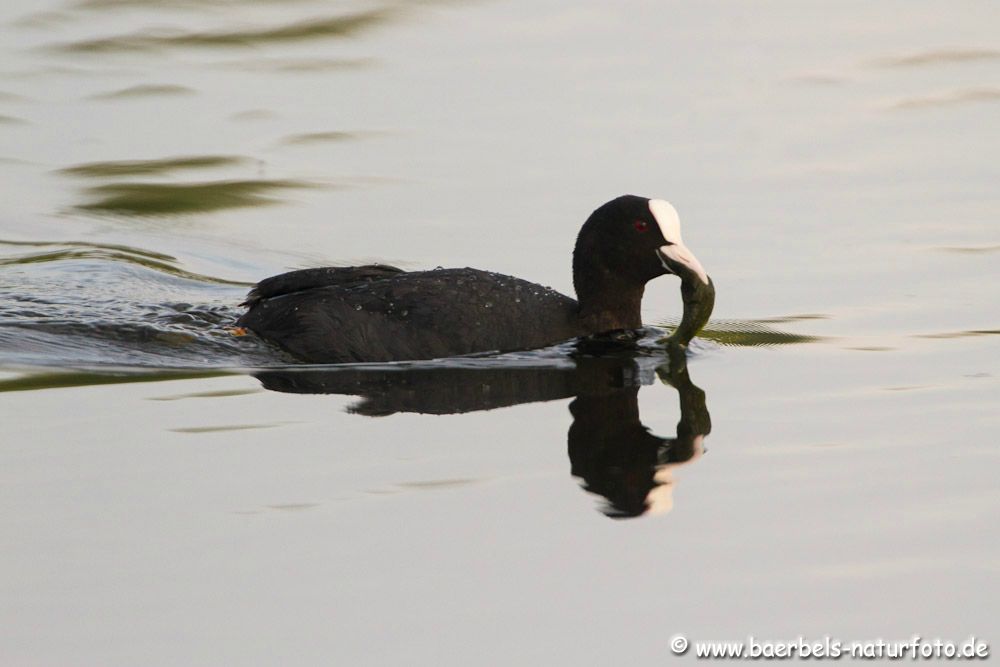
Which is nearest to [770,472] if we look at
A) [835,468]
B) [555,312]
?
[835,468]

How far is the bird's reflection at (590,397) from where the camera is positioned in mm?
6090

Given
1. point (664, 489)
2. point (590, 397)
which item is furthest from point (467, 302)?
point (664, 489)

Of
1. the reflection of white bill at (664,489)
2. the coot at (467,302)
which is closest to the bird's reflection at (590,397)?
the reflection of white bill at (664,489)

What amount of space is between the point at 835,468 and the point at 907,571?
1084 millimetres

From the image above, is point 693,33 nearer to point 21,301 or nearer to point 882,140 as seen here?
point 882,140

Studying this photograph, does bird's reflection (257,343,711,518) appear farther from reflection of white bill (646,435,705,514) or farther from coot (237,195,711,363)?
coot (237,195,711,363)

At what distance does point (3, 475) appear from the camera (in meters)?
6.02

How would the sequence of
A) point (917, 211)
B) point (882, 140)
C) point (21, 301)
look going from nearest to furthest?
point (21, 301), point (917, 211), point (882, 140)

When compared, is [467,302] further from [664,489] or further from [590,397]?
[664,489]

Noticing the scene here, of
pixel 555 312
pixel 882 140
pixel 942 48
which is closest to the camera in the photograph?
pixel 555 312

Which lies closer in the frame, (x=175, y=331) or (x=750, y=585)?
(x=750, y=585)

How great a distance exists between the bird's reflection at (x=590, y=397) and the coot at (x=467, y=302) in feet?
0.61

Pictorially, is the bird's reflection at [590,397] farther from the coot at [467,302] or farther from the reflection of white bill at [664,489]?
the coot at [467,302]

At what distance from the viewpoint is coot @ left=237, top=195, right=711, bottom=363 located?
26.3 ft
